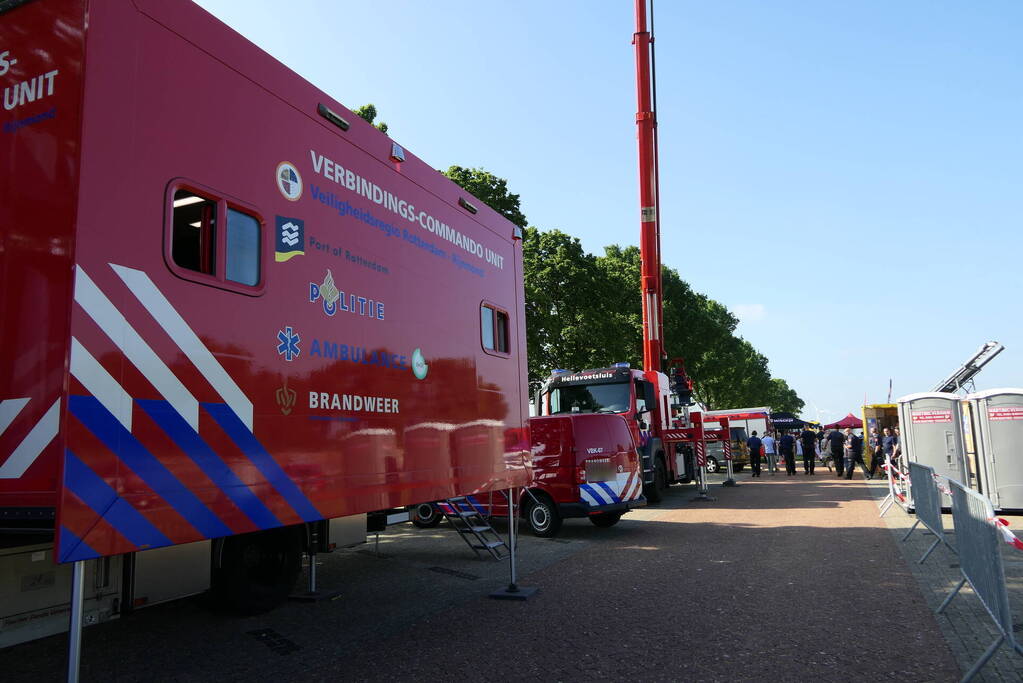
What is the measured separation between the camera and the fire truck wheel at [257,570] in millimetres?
5398

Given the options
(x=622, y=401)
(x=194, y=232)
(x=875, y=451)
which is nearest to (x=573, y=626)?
(x=194, y=232)

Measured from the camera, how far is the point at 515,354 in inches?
284

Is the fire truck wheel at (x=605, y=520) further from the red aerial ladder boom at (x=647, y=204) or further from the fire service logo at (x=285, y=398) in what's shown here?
the fire service logo at (x=285, y=398)

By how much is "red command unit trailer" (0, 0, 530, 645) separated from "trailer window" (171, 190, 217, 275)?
11 millimetres

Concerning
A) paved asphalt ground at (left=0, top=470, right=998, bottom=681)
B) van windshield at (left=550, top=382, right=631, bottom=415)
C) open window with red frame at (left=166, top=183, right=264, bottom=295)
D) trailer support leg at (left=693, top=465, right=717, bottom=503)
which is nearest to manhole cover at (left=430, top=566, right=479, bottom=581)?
paved asphalt ground at (left=0, top=470, right=998, bottom=681)

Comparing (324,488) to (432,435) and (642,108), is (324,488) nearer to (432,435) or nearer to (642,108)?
(432,435)

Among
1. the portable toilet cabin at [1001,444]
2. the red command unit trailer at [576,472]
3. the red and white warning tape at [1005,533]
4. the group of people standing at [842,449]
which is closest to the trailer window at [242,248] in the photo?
the red and white warning tape at [1005,533]

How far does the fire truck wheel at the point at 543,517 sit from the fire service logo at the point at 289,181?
755cm

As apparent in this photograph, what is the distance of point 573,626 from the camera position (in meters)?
5.78

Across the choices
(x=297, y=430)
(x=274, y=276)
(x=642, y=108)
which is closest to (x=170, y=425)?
(x=297, y=430)

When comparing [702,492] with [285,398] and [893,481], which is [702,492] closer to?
[893,481]

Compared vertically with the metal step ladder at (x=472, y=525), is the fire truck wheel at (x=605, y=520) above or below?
below

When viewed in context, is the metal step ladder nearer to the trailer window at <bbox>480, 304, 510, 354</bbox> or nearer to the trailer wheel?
the trailer window at <bbox>480, 304, 510, 354</bbox>

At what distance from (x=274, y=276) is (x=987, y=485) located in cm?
1272
